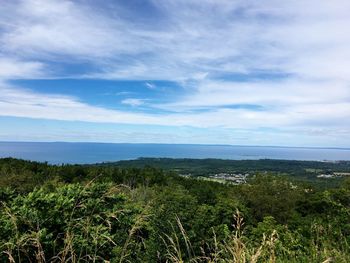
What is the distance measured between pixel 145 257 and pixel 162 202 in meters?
2.24

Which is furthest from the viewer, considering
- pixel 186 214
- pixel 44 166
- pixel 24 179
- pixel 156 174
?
pixel 156 174

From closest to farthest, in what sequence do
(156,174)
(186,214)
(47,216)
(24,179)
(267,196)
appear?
(47,216) < (186,214) < (267,196) < (24,179) < (156,174)

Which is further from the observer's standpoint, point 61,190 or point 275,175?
point 275,175

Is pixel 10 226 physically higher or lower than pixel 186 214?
higher

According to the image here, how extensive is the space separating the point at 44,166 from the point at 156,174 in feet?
53.5

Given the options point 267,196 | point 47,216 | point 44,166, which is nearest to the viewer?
point 47,216

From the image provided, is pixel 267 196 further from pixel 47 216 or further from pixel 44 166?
pixel 44 166

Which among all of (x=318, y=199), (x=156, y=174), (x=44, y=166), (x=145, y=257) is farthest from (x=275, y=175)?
(x=44, y=166)

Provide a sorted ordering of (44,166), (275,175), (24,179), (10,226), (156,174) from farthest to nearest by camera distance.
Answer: (156,174)
(44,166)
(24,179)
(275,175)
(10,226)

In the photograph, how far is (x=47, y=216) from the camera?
15.3 feet

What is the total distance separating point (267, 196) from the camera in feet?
66.4

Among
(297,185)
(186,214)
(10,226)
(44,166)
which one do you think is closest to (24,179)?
(44,166)

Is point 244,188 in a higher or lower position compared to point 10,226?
lower

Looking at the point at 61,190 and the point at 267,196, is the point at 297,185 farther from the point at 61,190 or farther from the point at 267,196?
the point at 61,190
